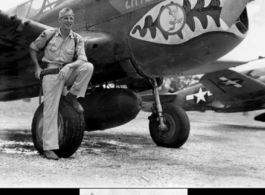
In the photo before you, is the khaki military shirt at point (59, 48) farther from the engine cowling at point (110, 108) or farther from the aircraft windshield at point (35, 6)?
the aircraft windshield at point (35, 6)

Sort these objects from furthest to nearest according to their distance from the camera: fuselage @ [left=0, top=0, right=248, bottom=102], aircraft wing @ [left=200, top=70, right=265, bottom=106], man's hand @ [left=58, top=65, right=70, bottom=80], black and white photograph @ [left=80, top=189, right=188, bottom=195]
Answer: aircraft wing @ [left=200, top=70, right=265, bottom=106], fuselage @ [left=0, top=0, right=248, bottom=102], man's hand @ [left=58, top=65, right=70, bottom=80], black and white photograph @ [left=80, top=189, right=188, bottom=195]

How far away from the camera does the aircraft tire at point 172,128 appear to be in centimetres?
467

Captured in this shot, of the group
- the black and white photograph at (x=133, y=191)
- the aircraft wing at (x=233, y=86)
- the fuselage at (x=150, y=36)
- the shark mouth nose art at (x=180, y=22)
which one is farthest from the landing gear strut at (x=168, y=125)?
the aircraft wing at (x=233, y=86)

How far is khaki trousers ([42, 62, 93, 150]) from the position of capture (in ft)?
10.1

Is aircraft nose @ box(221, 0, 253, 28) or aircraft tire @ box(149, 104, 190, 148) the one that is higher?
aircraft nose @ box(221, 0, 253, 28)

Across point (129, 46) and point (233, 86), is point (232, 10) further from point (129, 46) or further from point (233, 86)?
point (233, 86)

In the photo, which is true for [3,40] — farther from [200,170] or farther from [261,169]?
[261,169]

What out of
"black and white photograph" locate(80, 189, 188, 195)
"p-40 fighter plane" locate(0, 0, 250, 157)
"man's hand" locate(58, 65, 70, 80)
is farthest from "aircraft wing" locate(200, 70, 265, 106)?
"black and white photograph" locate(80, 189, 188, 195)

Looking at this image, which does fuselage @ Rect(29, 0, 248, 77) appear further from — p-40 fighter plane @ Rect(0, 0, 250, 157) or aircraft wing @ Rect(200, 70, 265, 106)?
aircraft wing @ Rect(200, 70, 265, 106)

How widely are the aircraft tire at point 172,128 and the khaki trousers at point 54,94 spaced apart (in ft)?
6.64

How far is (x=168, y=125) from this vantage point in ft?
15.9

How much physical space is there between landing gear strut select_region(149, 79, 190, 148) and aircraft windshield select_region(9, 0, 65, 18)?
82.9 inches

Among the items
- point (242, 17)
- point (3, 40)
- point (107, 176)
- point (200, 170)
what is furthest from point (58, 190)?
point (242, 17)

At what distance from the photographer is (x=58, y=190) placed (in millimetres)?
1805
